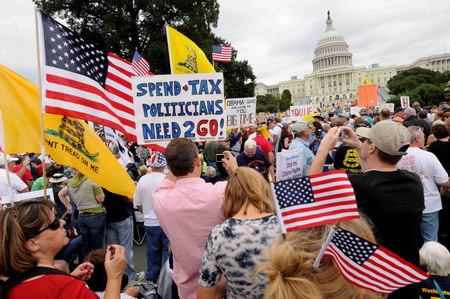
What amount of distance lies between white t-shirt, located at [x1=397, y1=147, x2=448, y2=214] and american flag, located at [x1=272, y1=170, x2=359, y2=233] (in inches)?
122

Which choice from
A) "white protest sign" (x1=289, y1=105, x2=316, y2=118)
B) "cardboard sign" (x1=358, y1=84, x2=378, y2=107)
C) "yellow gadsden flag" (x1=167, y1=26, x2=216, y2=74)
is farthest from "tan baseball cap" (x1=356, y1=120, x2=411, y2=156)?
"cardboard sign" (x1=358, y1=84, x2=378, y2=107)

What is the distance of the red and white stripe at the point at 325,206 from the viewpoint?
1429mm

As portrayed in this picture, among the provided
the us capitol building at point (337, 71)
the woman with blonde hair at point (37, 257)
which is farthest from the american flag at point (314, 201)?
the us capitol building at point (337, 71)

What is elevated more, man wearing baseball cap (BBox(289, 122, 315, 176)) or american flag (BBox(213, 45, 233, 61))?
american flag (BBox(213, 45, 233, 61))

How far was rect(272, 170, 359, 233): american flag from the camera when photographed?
1436 mm

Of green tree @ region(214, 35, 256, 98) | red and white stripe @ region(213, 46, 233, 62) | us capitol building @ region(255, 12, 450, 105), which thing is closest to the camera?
red and white stripe @ region(213, 46, 233, 62)

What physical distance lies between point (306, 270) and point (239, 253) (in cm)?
76

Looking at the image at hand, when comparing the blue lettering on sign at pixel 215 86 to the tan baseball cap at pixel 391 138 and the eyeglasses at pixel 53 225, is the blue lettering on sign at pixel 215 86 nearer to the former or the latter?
the tan baseball cap at pixel 391 138

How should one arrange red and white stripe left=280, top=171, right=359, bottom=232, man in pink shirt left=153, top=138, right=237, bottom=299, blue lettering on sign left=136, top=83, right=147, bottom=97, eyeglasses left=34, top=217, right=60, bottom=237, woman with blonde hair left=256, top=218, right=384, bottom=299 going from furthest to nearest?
blue lettering on sign left=136, top=83, right=147, bottom=97 < man in pink shirt left=153, top=138, right=237, bottom=299 < eyeglasses left=34, top=217, right=60, bottom=237 < red and white stripe left=280, top=171, right=359, bottom=232 < woman with blonde hair left=256, top=218, right=384, bottom=299

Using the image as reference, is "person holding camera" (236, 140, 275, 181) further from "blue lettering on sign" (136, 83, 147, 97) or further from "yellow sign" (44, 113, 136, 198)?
"yellow sign" (44, 113, 136, 198)

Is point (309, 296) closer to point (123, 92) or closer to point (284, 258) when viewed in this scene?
point (284, 258)

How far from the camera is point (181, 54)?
4.61 meters

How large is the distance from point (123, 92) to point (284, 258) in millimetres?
3717

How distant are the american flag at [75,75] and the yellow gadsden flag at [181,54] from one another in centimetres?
83
